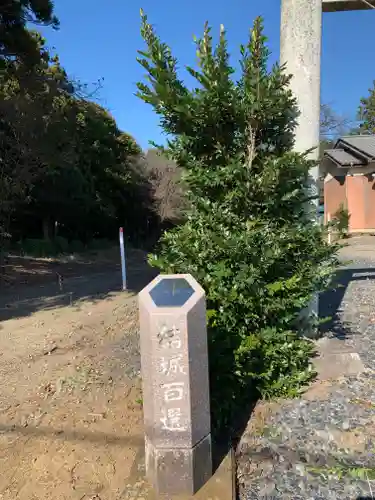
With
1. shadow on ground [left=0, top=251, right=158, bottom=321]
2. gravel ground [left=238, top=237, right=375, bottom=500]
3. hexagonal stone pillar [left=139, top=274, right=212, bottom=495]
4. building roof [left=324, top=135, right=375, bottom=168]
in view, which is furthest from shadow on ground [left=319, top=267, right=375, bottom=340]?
building roof [left=324, top=135, right=375, bottom=168]

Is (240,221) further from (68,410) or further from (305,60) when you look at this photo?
(68,410)

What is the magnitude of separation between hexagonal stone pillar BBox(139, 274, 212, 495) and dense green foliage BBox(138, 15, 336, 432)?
2.21 feet

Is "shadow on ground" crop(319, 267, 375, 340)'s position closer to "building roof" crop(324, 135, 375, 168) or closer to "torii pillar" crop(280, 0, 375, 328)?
"torii pillar" crop(280, 0, 375, 328)

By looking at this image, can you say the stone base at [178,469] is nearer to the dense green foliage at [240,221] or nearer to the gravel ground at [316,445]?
the gravel ground at [316,445]

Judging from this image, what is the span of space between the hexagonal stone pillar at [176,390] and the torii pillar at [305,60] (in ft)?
7.16

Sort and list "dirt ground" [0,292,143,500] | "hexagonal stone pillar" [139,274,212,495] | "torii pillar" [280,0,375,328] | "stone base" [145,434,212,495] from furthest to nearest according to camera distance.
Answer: "torii pillar" [280,0,375,328] < "dirt ground" [0,292,143,500] < "stone base" [145,434,212,495] < "hexagonal stone pillar" [139,274,212,495]

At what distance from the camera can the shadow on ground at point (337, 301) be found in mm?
4940

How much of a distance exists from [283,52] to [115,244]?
2079 centimetres

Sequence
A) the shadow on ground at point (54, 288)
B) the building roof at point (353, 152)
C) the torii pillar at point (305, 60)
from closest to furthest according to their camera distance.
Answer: the torii pillar at point (305, 60)
the shadow on ground at point (54, 288)
the building roof at point (353, 152)

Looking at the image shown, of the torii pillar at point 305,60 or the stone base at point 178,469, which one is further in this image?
the torii pillar at point 305,60

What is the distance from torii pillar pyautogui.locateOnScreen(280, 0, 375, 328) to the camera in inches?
167

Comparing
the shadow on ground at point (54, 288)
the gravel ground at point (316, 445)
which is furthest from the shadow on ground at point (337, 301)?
the shadow on ground at point (54, 288)

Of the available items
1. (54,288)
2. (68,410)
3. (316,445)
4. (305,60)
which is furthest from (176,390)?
(54,288)

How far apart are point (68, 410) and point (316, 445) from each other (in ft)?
7.02
